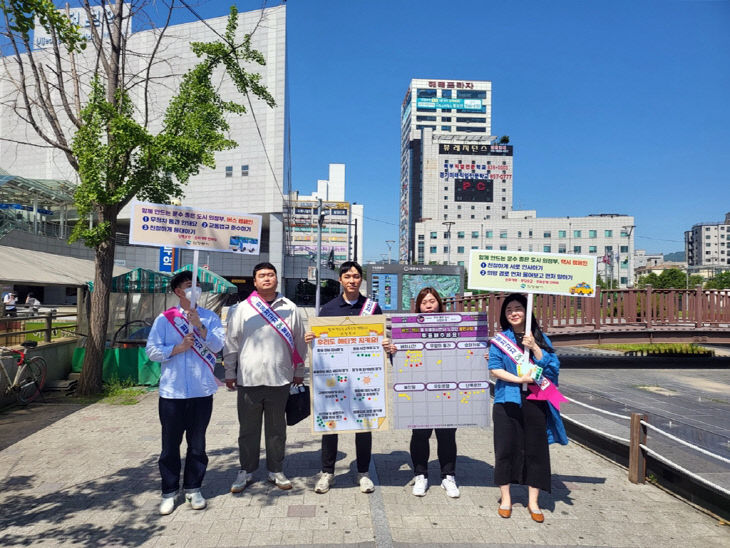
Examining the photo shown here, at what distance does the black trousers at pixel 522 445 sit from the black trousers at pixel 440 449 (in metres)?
0.46

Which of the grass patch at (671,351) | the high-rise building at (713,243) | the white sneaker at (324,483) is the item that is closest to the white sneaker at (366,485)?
the white sneaker at (324,483)

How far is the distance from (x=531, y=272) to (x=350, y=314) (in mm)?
1614

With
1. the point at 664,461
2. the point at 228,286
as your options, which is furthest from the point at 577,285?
the point at 228,286

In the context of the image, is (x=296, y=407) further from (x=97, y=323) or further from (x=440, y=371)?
(x=97, y=323)

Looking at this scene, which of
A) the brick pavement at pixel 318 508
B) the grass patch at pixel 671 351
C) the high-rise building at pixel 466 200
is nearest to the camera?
the brick pavement at pixel 318 508

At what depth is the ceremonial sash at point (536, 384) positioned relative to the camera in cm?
379

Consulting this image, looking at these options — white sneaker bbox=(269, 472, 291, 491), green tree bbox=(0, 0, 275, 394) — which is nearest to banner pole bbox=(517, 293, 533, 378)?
white sneaker bbox=(269, 472, 291, 491)

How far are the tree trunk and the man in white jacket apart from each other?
537 centimetres

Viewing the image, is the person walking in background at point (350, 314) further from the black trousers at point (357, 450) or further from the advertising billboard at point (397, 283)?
the advertising billboard at point (397, 283)

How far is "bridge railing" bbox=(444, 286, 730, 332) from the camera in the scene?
13852 millimetres

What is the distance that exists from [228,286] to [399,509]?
36.5 ft

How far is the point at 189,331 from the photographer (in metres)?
3.93

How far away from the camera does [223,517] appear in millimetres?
3752

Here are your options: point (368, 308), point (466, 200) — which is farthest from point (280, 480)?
point (466, 200)
